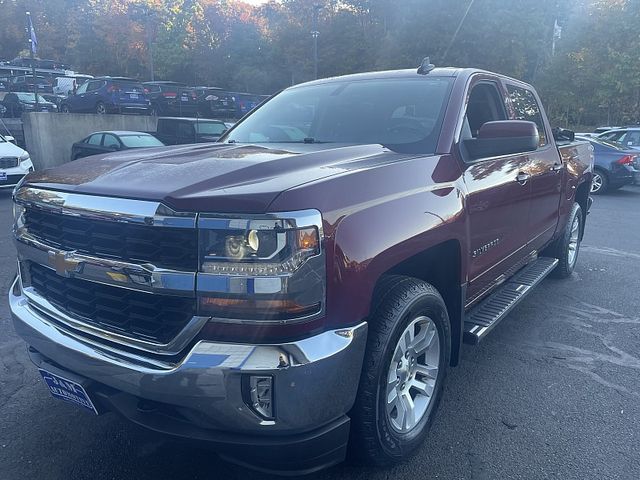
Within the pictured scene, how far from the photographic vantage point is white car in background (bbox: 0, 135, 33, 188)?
35.7ft

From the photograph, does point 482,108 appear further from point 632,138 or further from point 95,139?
point 95,139

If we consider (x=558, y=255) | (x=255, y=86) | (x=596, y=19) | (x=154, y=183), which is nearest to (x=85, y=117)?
(x=558, y=255)

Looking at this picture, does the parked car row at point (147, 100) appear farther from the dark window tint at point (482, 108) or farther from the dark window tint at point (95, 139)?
the dark window tint at point (482, 108)

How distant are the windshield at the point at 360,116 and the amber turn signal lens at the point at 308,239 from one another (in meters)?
1.28

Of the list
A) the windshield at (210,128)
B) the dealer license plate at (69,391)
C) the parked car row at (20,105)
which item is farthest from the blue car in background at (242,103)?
the dealer license plate at (69,391)

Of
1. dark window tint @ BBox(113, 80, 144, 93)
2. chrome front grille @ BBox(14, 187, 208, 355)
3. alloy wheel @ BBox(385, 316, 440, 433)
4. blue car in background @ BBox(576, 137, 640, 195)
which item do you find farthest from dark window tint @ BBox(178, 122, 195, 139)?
alloy wheel @ BBox(385, 316, 440, 433)

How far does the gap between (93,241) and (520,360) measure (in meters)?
3.08

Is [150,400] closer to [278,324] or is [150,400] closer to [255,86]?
[278,324]

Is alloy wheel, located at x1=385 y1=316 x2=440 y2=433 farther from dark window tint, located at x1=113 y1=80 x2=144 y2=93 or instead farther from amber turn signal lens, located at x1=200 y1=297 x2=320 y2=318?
dark window tint, located at x1=113 y1=80 x2=144 y2=93

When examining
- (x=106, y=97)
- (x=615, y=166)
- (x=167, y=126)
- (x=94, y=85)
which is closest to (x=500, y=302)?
(x=615, y=166)

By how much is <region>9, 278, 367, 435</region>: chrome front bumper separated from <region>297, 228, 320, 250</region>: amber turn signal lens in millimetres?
343

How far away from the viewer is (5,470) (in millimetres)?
2643

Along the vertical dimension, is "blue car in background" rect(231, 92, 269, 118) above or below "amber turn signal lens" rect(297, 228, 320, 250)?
below

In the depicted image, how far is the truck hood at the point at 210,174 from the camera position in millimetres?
2021
